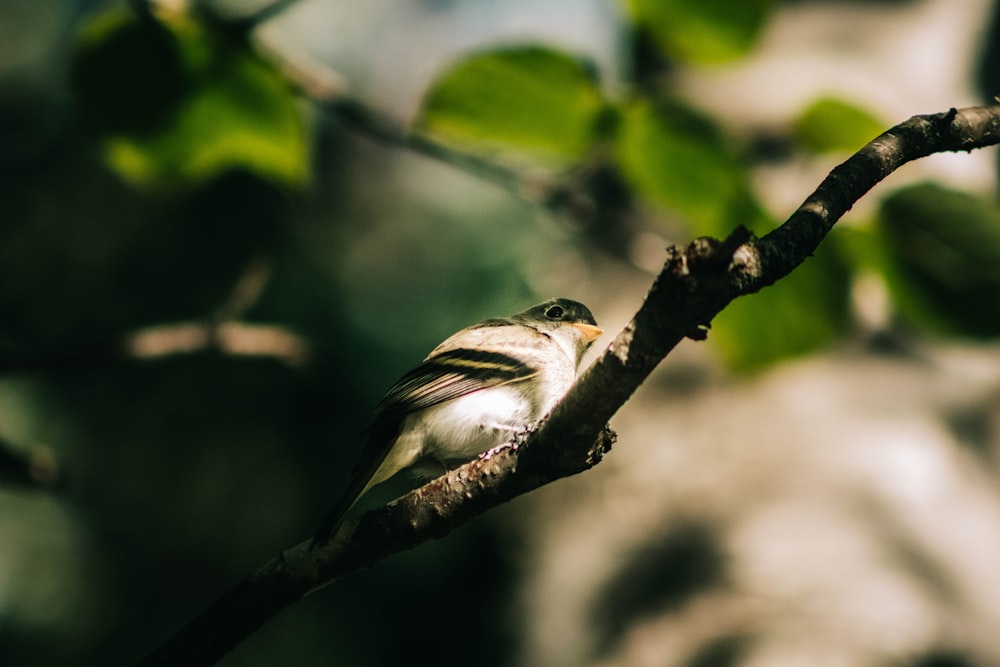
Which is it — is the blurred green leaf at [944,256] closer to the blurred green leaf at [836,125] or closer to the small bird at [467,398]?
the blurred green leaf at [836,125]

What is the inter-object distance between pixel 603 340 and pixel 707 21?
1246 mm

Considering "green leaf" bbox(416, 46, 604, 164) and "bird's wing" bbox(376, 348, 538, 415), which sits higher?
"green leaf" bbox(416, 46, 604, 164)

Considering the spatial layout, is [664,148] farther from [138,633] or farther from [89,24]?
[138,633]

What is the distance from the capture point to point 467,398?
2.12 m

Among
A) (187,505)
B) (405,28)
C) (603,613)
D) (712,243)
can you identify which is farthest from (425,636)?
(405,28)

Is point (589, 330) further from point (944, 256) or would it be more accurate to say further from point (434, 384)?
point (944, 256)

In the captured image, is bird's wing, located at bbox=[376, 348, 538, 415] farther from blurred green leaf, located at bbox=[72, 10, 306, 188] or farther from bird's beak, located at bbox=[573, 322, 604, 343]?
blurred green leaf, located at bbox=[72, 10, 306, 188]

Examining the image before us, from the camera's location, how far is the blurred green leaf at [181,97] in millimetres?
1768

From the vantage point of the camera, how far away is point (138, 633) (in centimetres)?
593

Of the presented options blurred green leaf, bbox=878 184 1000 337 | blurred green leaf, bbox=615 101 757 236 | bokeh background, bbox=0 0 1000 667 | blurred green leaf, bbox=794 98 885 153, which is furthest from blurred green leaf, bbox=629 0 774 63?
blurred green leaf, bbox=878 184 1000 337

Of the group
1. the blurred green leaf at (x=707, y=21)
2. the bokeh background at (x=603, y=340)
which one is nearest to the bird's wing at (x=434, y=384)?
the bokeh background at (x=603, y=340)

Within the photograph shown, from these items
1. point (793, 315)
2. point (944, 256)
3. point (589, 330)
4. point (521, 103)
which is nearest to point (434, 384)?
point (589, 330)

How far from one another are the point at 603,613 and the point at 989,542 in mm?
1229

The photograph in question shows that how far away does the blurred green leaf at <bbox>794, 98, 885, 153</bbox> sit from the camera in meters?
1.81
